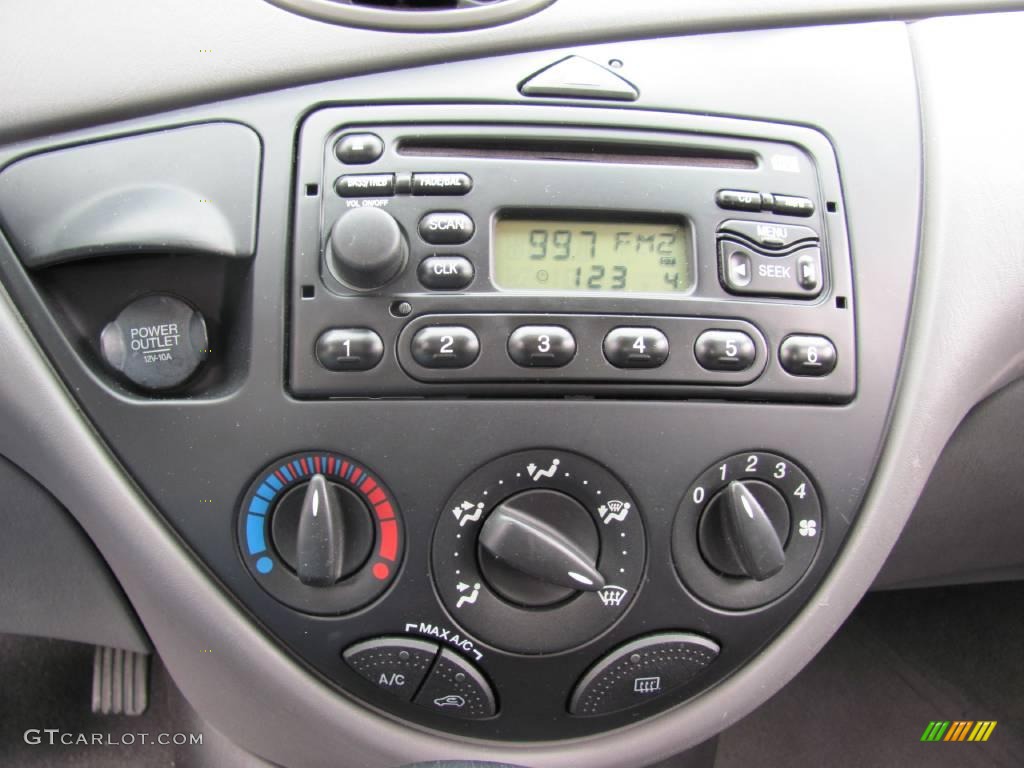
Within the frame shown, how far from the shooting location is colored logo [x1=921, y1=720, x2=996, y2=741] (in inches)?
44.6

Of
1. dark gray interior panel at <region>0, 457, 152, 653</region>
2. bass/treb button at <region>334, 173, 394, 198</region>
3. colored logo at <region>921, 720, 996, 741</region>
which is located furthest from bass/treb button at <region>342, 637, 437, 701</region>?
colored logo at <region>921, 720, 996, 741</region>

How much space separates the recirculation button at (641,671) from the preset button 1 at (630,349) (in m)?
0.22

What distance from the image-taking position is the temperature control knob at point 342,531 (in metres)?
0.61

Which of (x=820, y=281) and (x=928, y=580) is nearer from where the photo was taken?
(x=820, y=281)

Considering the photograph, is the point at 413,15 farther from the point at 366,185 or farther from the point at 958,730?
the point at 958,730

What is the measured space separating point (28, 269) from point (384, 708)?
0.45 meters

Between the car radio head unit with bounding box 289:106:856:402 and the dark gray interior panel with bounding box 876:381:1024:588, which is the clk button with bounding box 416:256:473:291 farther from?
the dark gray interior panel with bounding box 876:381:1024:588

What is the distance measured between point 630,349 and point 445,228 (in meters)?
0.17

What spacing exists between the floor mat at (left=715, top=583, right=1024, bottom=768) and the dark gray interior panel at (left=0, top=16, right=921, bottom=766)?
0.52 m

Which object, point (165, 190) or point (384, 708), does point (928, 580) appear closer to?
point (384, 708)

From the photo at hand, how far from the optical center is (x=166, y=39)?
2.18 ft

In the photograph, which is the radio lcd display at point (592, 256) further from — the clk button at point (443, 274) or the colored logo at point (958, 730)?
the colored logo at point (958, 730)

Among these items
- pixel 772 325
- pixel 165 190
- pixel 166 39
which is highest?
pixel 166 39

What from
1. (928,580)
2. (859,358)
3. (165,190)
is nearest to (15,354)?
(165,190)
